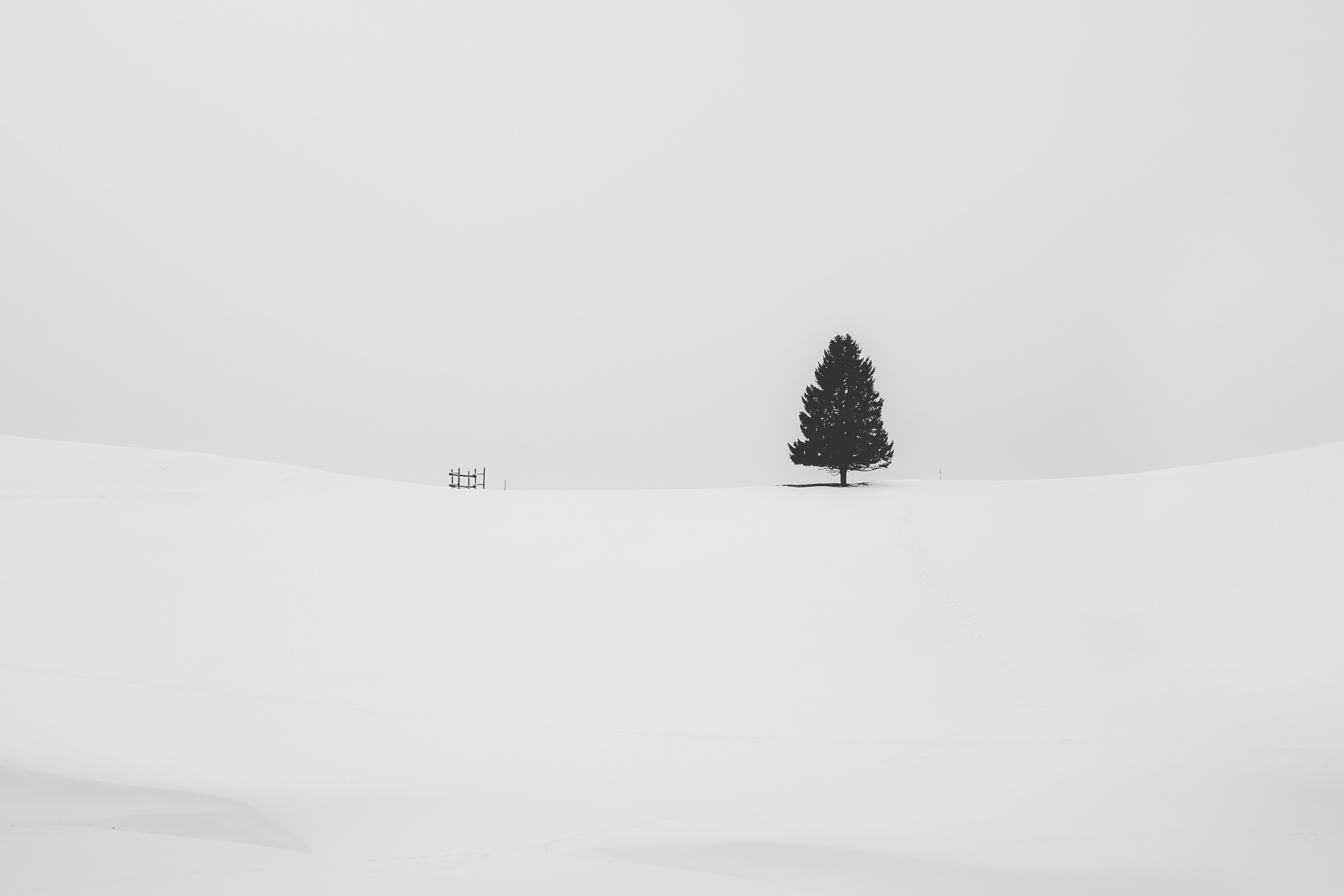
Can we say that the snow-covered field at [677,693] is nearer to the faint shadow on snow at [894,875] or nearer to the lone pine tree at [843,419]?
the faint shadow on snow at [894,875]

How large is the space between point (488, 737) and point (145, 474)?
25.7 m

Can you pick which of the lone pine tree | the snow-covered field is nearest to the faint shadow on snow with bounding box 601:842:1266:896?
the snow-covered field

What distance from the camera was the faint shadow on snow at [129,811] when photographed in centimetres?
771

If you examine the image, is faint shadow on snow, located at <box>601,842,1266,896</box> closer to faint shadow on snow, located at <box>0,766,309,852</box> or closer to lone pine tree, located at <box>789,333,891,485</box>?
faint shadow on snow, located at <box>0,766,309,852</box>

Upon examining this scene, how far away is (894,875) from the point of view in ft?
23.7

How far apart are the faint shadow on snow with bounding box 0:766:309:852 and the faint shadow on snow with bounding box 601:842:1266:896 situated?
3946 mm

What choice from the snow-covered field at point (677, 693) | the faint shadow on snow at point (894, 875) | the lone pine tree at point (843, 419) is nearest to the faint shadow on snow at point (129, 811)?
the snow-covered field at point (677, 693)

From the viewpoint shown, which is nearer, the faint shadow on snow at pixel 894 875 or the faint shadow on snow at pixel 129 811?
the faint shadow on snow at pixel 894 875

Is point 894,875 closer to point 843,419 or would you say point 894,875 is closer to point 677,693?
point 677,693

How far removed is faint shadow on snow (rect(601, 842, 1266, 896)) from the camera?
23.0ft

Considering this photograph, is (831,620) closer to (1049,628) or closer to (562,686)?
(1049,628)

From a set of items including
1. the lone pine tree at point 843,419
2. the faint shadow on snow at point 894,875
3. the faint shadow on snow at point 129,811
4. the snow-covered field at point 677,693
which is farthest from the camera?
the lone pine tree at point 843,419

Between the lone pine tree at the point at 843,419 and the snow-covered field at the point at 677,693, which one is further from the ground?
the lone pine tree at the point at 843,419

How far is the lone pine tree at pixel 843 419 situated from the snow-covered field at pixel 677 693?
546 cm
